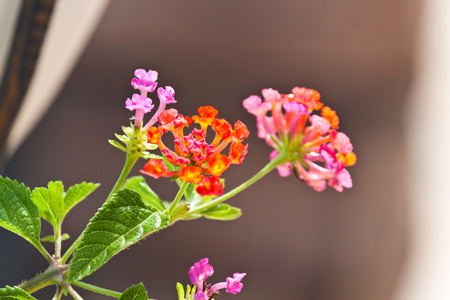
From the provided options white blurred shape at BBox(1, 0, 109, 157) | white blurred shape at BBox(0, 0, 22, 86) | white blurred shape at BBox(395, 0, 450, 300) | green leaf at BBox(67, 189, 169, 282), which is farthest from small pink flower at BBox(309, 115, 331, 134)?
white blurred shape at BBox(395, 0, 450, 300)

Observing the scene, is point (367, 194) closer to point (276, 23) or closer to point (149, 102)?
point (276, 23)

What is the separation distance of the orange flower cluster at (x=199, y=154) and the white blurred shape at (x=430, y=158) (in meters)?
0.97

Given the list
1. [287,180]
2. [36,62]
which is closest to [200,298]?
[36,62]

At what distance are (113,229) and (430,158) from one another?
1069mm

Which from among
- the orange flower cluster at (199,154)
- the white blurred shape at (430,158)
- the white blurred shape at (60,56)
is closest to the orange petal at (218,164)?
the orange flower cluster at (199,154)

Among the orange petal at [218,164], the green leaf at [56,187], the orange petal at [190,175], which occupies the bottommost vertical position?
the green leaf at [56,187]

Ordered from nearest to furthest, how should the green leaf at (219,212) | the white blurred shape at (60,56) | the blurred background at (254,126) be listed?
1. the green leaf at (219,212)
2. the white blurred shape at (60,56)
3. the blurred background at (254,126)

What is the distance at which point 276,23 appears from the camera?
1061mm

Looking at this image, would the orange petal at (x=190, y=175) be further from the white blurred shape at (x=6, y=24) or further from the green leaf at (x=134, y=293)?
the white blurred shape at (x=6, y=24)

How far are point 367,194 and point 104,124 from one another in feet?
2.13

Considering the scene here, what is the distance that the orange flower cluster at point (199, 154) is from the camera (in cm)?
25

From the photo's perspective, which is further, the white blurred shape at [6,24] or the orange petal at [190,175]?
the white blurred shape at [6,24]

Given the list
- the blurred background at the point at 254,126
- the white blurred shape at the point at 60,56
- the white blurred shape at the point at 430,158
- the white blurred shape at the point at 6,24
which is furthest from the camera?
the white blurred shape at the point at 430,158

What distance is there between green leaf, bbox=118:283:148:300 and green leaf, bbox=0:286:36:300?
46 millimetres
